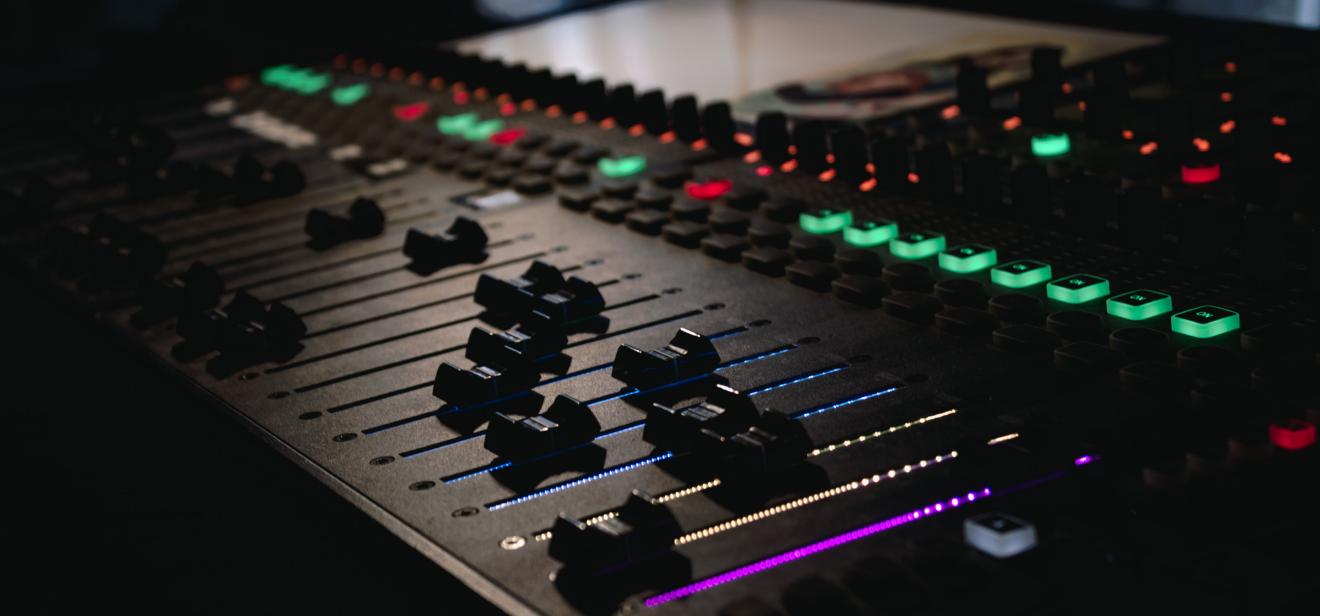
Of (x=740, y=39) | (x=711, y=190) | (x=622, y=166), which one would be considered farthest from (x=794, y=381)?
(x=740, y=39)

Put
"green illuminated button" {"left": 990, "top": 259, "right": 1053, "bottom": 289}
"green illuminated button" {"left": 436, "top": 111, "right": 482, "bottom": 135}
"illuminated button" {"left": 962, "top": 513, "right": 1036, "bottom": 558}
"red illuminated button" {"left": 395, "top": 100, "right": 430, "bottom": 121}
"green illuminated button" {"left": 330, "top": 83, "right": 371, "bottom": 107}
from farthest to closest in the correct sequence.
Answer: "green illuminated button" {"left": 330, "top": 83, "right": 371, "bottom": 107}
"red illuminated button" {"left": 395, "top": 100, "right": 430, "bottom": 121}
"green illuminated button" {"left": 436, "top": 111, "right": 482, "bottom": 135}
"green illuminated button" {"left": 990, "top": 259, "right": 1053, "bottom": 289}
"illuminated button" {"left": 962, "top": 513, "right": 1036, "bottom": 558}

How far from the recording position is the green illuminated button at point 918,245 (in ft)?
5.62

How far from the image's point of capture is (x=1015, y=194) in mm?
1762

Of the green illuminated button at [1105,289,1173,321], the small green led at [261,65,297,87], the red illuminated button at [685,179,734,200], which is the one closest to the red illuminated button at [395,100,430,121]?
the small green led at [261,65,297,87]

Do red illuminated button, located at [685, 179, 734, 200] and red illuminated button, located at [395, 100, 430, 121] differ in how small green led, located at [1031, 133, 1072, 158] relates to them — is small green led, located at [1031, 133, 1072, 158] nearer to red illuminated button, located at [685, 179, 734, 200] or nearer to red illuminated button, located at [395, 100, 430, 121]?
red illuminated button, located at [685, 179, 734, 200]

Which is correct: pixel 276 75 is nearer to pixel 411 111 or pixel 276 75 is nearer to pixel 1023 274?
pixel 411 111

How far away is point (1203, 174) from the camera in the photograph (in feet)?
5.58

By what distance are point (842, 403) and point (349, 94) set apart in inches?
85.1

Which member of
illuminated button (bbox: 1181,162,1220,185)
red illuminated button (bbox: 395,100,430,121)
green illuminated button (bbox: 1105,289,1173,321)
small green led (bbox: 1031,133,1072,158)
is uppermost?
illuminated button (bbox: 1181,162,1220,185)

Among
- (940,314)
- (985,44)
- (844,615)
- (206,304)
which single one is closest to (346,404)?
(206,304)

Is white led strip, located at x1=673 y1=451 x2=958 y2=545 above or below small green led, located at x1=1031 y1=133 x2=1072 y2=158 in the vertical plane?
below

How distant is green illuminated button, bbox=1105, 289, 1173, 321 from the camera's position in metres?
1.42

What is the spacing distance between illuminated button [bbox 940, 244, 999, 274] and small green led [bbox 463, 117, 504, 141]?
1.27m

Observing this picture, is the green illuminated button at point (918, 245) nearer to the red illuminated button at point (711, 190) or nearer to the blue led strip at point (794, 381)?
the blue led strip at point (794, 381)
